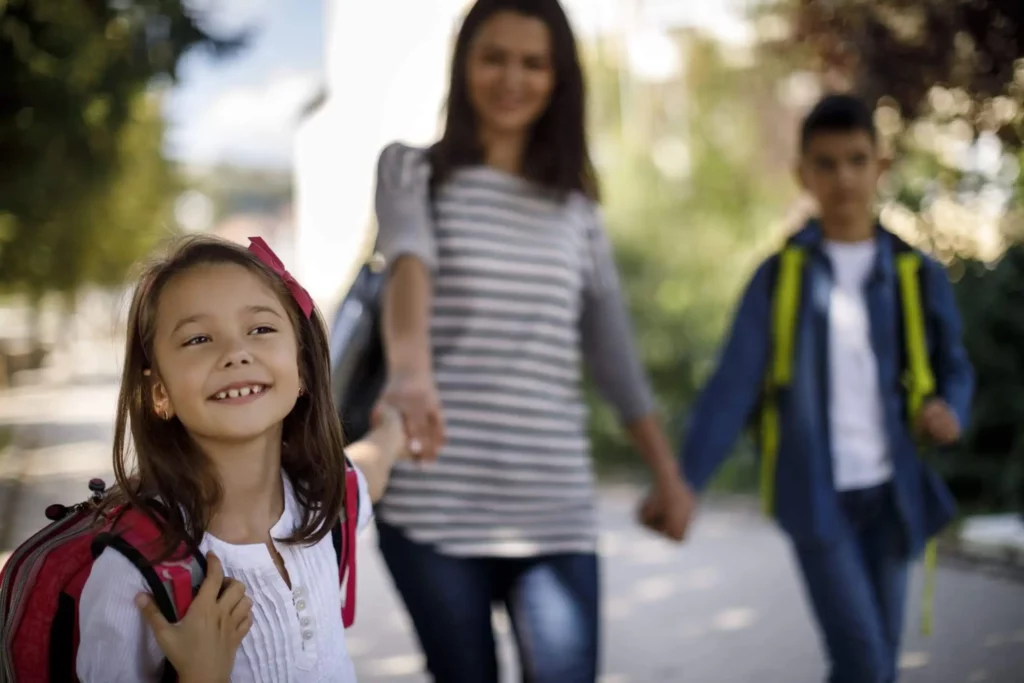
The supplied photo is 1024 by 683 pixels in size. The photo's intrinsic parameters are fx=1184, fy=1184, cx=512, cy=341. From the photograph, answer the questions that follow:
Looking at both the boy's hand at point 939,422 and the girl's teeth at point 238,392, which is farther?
the boy's hand at point 939,422

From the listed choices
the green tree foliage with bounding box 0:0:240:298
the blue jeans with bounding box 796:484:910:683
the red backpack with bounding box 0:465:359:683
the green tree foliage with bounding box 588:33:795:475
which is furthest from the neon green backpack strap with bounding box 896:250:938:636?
the green tree foliage with bounding box 588:33:795:475

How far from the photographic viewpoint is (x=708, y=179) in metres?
11.3

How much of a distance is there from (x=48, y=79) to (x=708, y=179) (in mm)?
7764

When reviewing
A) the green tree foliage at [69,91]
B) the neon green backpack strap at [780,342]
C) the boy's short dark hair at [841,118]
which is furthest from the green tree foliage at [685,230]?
the neon green backpack strap at [780,342]

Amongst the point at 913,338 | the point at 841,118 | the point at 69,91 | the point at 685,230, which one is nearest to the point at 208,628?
the point at 913,338

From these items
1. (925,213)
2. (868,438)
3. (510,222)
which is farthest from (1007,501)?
(510,222)

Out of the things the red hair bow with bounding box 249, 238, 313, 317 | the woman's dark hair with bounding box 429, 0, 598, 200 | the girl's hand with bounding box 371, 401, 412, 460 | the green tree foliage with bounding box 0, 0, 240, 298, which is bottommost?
the girl's hand with bounding box 371, 401, 412, 460

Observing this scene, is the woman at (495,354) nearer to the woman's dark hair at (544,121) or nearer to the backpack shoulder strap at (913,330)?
the woman's dark hair at (544,121)

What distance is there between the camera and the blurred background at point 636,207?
3.95 m

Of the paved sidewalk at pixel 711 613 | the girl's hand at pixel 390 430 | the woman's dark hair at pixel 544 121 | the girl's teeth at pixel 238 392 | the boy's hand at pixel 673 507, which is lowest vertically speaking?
the paved sidewalk at pixel 711 613

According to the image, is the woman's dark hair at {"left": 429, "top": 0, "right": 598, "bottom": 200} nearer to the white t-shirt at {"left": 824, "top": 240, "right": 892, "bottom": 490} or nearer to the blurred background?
the blurred background

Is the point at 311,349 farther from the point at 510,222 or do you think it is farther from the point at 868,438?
the point at 868,438

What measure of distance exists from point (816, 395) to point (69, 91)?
3301mm

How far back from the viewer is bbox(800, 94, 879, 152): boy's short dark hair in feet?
10.1
